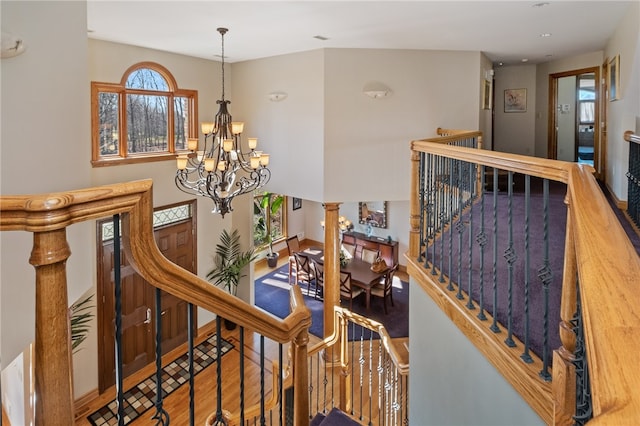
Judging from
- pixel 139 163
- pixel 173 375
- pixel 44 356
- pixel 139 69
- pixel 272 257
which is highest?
pixel 139 69

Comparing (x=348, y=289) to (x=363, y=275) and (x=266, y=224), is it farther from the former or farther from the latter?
(x=266, y=224)

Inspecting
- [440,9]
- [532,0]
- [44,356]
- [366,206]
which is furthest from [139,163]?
[366,206]

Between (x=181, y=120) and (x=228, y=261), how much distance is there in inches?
97.8

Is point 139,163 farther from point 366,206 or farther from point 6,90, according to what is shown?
point 366,206

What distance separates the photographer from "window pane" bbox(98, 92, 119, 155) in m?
5.50

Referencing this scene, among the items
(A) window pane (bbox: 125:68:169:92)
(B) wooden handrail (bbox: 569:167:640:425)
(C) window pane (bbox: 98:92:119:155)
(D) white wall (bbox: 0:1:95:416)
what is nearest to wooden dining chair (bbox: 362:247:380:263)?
(A) window pane (bbox: 125:68:169:92)

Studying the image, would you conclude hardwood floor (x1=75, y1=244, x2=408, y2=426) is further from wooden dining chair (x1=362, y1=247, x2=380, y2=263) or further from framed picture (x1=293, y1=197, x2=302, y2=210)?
framed picture (x1=293, y1=197, x2=302, y2=210)

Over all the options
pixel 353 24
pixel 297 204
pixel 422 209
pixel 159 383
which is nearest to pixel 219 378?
pixel 159 383

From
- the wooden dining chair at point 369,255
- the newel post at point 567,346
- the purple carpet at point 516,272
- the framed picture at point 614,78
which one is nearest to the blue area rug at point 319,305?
the wooden dining chair at point 369,255

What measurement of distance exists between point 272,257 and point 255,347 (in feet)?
13.8

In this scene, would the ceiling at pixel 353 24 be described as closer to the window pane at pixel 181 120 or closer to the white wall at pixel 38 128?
the window pane at pixel 181 120

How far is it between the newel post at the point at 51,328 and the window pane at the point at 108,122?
17.7ft

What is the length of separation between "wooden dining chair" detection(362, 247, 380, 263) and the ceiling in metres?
4.94

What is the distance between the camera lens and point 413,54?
20.7 feet
